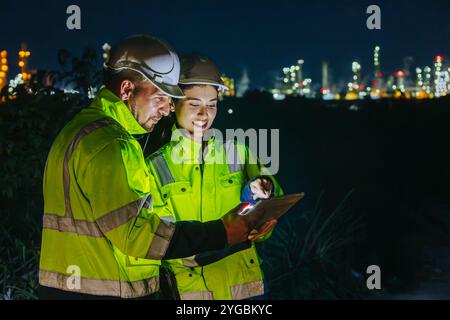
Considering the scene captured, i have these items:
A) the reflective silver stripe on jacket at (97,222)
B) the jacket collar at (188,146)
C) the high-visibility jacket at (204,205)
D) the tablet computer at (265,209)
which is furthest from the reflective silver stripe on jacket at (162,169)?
the reflective silver stripe on jacket at (97,222)

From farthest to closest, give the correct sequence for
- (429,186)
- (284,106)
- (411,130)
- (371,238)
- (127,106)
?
(284,106), (411,130), (429,186), (371,238), (127,106)

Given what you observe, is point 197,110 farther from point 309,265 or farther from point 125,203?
point 309,265

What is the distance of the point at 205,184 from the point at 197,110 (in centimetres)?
50

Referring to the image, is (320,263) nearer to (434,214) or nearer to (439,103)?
(434,214)

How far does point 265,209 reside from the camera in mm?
3658

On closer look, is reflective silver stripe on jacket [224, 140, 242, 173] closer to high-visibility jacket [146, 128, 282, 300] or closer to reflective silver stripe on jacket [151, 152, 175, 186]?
high-visibility jacket [146, 128, 282, 300]

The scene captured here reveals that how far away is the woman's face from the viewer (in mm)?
4336

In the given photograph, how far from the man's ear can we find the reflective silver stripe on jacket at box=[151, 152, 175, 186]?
0.69 m

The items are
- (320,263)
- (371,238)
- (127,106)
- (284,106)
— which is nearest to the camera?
(127,106)

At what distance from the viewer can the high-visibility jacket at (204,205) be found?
4.02 meters

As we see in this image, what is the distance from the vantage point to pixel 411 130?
31.8 m

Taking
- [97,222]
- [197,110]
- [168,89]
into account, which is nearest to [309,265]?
[197,110]
